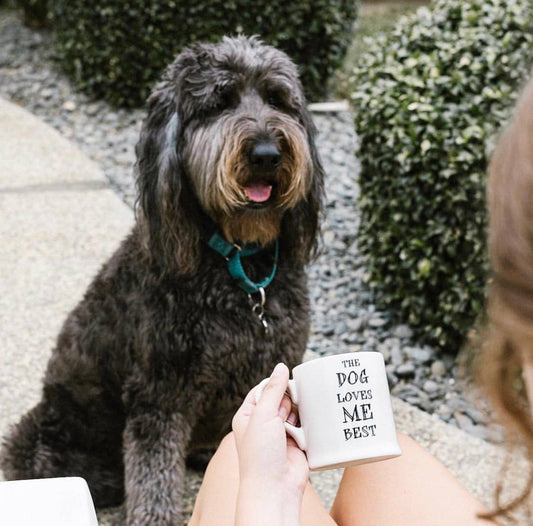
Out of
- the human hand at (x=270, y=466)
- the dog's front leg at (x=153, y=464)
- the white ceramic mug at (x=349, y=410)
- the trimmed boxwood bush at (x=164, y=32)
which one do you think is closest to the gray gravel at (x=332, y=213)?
the trimmed boxwood bush at (x=164, y=32)

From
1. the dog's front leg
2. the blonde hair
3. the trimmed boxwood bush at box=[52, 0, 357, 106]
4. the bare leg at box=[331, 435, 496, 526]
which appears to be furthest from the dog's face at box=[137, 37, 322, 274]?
the trimmed boxwood bush at box=[52, 0, 357, 106]

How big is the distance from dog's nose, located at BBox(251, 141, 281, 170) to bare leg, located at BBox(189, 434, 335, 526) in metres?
0.96

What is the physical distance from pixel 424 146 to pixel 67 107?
3.67 meters

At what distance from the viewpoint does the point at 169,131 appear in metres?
2.77

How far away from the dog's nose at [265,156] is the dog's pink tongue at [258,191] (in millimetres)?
73

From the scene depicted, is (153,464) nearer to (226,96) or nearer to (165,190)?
(165,190)

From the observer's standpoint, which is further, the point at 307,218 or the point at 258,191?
the point at 307,218

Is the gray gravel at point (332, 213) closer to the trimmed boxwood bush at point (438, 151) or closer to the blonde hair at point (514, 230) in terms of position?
the trimmed boxwood bush at point (438, 151)

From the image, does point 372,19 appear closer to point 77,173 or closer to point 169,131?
point 77,173

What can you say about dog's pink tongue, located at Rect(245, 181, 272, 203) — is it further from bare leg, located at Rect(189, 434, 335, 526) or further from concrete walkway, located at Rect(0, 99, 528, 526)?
concrete walkway, located at Rect(0, 99, 528, 526)

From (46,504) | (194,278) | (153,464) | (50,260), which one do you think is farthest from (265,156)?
(50,260)

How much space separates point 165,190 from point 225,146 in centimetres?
26

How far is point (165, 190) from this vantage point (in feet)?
9.02

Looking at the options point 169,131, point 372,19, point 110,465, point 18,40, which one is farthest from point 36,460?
point 372,19
